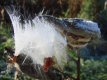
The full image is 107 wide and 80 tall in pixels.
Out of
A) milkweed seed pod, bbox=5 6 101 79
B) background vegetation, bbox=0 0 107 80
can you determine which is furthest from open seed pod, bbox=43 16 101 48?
background vegetation, bbox=0 0 107 80

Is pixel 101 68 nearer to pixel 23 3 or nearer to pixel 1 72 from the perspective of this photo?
pixel 1 72

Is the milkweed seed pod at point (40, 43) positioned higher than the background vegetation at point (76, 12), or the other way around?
the milkweed seed pod at point (40, 43)

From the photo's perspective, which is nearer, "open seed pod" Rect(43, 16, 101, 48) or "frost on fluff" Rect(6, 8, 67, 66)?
"frost on fluff" Rect(6, 8, 67, 66)

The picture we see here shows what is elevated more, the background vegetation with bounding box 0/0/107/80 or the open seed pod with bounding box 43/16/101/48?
the open seed pod with bounding box 43/16/101/48

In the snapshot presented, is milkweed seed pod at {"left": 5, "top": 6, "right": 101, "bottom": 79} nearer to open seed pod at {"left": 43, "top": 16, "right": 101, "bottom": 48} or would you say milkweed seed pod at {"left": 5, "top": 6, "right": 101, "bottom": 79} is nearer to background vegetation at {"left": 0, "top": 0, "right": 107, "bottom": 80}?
open seed pod at {"left": 43, "top": 16, "right": 101, "bottom": 48}

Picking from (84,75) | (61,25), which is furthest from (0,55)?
(61,25)

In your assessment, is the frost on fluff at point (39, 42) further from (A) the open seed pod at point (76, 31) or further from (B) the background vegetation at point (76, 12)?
(B) the background vegetation at point (76, 12)

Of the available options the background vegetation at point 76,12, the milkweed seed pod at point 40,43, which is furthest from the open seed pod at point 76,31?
the background vegetation at point 76,12

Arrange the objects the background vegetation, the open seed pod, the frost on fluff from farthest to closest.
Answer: the background vegetation → the open seed pod → the frost on fluff
